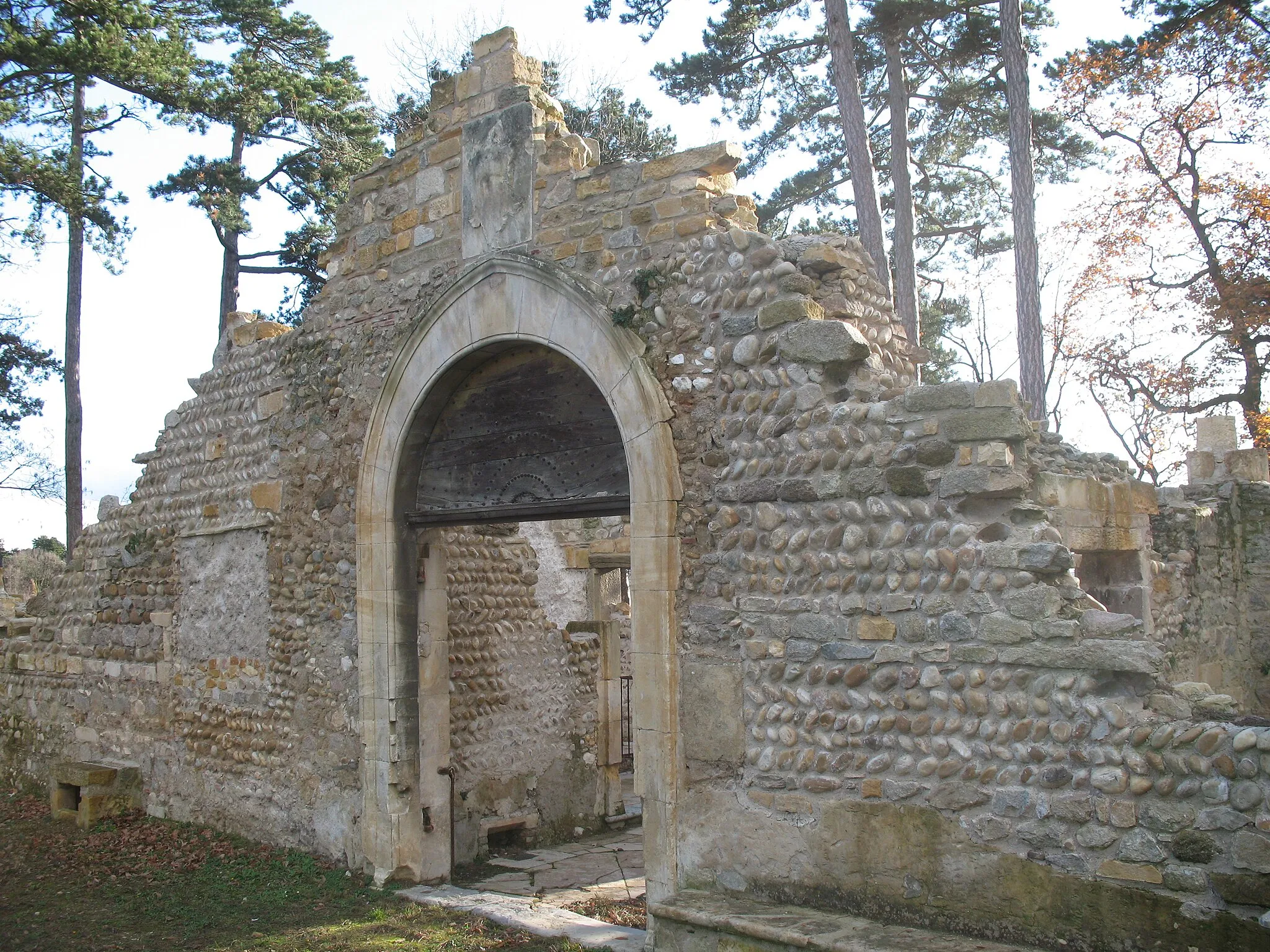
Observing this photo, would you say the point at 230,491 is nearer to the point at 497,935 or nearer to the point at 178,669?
the point at 178,669

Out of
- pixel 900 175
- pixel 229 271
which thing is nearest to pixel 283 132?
pixel 229 271

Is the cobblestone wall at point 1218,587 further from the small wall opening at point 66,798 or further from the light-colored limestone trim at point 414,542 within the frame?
the small wall opening at point 66,798

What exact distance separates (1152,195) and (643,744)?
14364 mm

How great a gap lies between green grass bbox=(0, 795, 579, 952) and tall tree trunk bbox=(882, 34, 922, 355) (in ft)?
36.0

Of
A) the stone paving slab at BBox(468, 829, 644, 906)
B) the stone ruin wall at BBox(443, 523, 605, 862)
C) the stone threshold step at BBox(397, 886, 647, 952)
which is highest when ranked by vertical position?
the stone ruin wall at BBox(443, 523, 605, 862)

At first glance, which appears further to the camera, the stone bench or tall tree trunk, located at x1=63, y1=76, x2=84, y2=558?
tall tree trunk, located at x1=63, y1=76, x2=84, y2=558

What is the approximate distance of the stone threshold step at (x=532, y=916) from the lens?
18.1 feet

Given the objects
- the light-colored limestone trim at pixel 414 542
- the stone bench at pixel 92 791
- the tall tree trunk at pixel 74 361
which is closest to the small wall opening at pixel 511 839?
the light-colored limestone trim at pixel 414 542

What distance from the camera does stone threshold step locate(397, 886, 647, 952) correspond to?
5.52 meters

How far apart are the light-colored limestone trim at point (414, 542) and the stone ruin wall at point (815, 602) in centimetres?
11

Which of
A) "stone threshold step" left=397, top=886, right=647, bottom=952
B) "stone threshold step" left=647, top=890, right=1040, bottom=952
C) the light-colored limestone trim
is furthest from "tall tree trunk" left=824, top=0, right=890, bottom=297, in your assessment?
"stone threshold step" left=647, top=890, right=1040, bottom=952

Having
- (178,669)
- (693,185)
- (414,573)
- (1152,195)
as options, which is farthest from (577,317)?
(1152,195)

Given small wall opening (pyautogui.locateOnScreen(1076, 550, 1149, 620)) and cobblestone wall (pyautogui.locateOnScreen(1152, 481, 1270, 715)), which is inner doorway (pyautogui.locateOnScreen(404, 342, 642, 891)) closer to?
small wall opening (pyautogui.locateOnScreen(1076, 550, 1149, 620))

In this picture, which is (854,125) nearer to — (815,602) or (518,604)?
(518,604)
